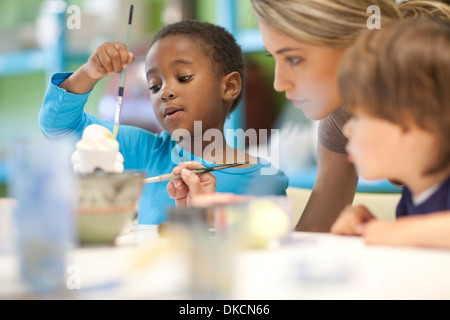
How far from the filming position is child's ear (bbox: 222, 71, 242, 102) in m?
1.35

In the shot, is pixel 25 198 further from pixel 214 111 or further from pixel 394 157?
pixel 214 111

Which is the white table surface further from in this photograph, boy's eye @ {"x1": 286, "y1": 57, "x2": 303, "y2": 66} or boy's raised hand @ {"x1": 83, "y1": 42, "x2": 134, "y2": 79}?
boy's raised hand @ {"x1": 83, "y1": 42, "x2": 134, "y2": 79}

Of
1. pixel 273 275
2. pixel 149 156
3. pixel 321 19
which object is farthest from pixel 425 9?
pixel 149 156

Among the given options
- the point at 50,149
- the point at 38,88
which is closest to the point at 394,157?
the point at 50,149

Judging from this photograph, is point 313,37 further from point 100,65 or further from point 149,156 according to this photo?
point 149,156

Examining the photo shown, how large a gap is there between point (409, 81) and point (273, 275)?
28 centimetres

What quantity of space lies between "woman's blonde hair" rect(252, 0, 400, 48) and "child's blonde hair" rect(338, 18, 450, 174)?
197mm

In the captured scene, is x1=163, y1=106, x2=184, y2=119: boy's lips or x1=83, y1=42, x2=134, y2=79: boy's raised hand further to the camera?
x1=163, y1=106, x2=184, y2=119: boy's lips

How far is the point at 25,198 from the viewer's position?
477 millimetres

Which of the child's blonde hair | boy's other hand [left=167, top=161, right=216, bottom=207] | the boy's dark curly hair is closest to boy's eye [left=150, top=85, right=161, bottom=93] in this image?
the boy's dark curly hair

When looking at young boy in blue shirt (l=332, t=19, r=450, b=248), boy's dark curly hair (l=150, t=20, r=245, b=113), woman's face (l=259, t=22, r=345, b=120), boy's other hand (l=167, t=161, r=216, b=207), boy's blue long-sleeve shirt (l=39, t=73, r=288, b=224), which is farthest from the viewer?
boy's dark curly hair (l=150, t=20, r=245, b=113)

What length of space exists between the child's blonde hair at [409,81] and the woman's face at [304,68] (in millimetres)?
204
